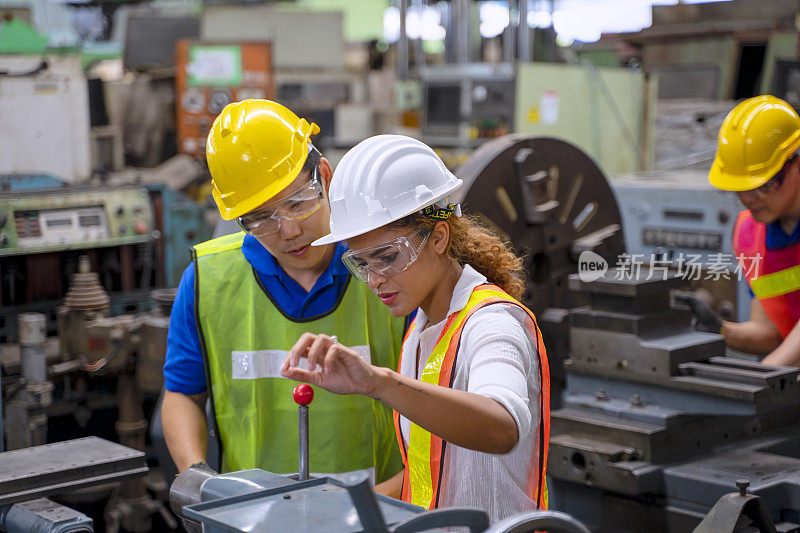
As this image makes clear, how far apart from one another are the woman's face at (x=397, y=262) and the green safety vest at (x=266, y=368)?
39 centimetres

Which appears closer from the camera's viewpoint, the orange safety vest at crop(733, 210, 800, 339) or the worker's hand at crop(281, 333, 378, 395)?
the worker's hand at crop(281, 333, 378, 395)

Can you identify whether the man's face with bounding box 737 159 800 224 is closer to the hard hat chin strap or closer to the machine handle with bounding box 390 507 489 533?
the hard hat chin strap

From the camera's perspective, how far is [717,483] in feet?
5.85

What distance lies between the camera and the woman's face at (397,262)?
130cm

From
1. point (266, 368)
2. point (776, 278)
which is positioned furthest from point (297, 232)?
point (776, 278)

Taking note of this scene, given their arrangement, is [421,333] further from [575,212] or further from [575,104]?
[575,104]

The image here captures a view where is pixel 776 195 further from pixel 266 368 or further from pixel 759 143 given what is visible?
pixel 266 368

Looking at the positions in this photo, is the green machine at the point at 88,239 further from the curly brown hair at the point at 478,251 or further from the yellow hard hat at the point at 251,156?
the curly brown hair at the point at 478,251

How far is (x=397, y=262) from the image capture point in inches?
51.1

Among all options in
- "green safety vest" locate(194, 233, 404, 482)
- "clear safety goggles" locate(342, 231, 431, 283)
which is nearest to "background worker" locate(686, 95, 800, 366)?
"green safety vest" locate(194, 233, 404, 482)

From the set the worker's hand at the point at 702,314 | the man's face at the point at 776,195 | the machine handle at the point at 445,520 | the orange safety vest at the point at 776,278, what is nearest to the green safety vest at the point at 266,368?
the machine handle at the point at 445,520

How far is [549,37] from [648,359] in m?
4.24

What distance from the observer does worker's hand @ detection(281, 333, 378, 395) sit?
1046 mm

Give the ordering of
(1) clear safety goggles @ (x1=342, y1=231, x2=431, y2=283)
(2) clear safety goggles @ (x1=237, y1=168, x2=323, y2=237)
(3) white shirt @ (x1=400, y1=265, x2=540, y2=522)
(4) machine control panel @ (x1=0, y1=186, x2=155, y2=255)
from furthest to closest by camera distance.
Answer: (4) machine control panel @ (x1=0, y1=186, x2=155, y2=255) < (2) clear safety goggles @ (x1=237, y1=168, x2=323, y2=237) < (1) clear safety goggles @ (x1=342, y1=231, x2=431, y2=283) < (3) white shirt @ (x1=400, y1=265, x2=540, y2=522)
